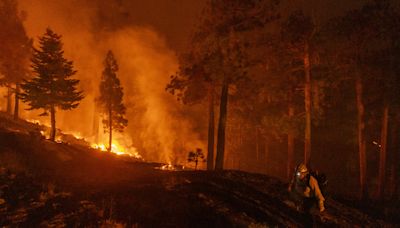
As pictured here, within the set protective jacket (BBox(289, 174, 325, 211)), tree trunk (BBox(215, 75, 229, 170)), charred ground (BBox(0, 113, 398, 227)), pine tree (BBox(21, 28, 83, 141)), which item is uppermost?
pine tree (BBox(21, 28, 83, 141))

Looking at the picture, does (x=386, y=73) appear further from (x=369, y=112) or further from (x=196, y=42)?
(x=196, y=42)

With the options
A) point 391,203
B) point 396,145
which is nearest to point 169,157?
point 396,145

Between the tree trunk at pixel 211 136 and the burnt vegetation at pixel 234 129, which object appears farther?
the tree trunk at pixel 211 136

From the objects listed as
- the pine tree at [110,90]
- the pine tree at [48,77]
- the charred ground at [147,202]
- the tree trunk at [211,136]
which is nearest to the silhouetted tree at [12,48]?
the pine tree at [48,77]

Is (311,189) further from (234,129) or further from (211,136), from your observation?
(234,129)

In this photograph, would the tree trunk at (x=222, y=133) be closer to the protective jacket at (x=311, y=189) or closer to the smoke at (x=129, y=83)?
the protective jacket at (x=311, y=189)

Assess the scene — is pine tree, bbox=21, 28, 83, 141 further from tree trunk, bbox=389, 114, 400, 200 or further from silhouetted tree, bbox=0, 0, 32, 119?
tree trunk, bbox=389, 114, 400, 200

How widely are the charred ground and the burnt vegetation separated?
0.05 m

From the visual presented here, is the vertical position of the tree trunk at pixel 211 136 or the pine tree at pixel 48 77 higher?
the pine tree at pixel 48 77

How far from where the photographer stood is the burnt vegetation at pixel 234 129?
1011cm

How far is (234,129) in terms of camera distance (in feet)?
156

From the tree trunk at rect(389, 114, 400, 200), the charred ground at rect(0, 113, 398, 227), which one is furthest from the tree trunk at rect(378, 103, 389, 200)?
the charred ground at rect(0, 113, 398, 227)

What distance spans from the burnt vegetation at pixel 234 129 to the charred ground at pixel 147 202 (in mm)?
48

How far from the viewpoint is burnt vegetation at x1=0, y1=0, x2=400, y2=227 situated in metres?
10.1
